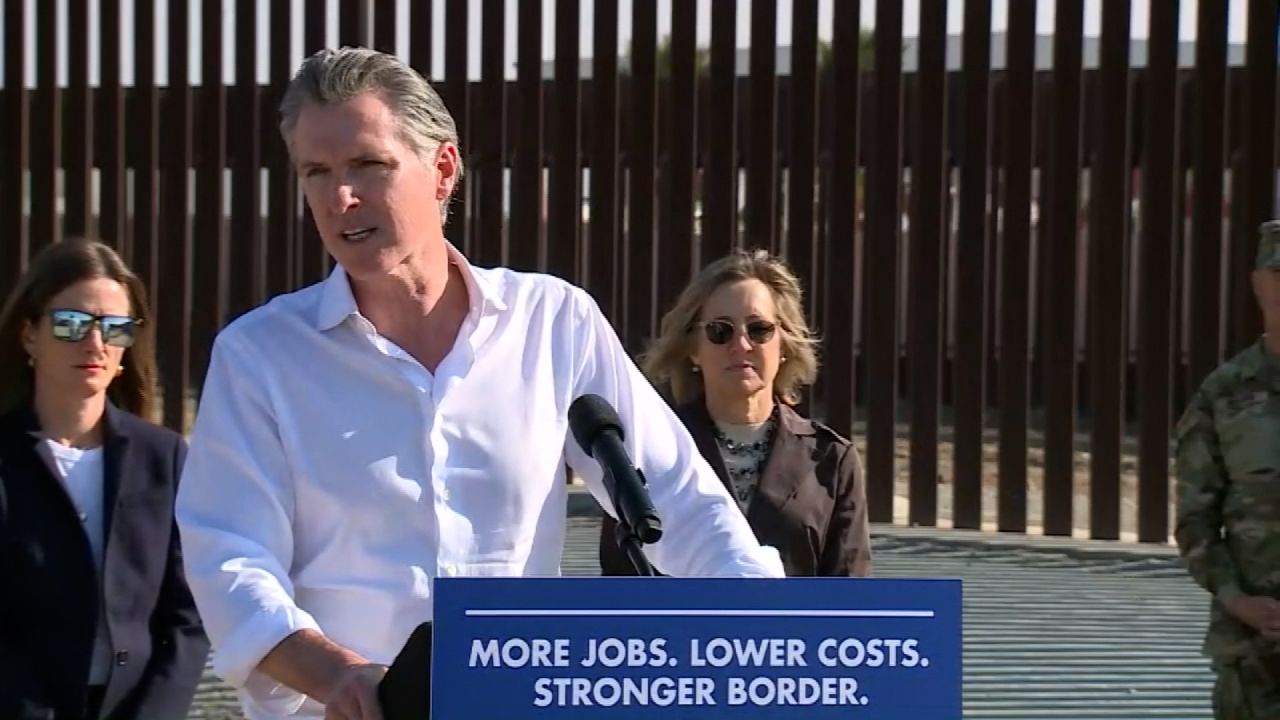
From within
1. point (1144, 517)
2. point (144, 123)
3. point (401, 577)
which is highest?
point (144, 123)

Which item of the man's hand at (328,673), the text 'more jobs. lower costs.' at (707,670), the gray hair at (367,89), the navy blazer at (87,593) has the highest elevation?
the gray hair at (367,89)

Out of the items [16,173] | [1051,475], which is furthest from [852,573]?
[16,173]

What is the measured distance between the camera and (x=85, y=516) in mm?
3330

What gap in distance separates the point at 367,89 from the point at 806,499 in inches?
80.4

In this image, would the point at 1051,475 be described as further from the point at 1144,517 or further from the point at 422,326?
the point at 422,326

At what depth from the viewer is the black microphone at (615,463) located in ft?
5.41

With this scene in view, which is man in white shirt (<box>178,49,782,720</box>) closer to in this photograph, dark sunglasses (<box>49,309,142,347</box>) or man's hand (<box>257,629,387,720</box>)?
man's hand (<box>257,629,387,720</box>)

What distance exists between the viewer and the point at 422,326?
2.10 m

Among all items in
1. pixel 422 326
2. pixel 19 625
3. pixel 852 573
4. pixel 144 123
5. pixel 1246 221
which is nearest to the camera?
A: pixel 422 326

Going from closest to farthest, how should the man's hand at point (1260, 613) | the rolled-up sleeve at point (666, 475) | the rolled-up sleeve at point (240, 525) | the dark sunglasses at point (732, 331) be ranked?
the rolled-up sleeve at point (240, 525) → the rolled-up sleeve at point (666, 475) → the man's hand at point (1260, 613) → the dark sunglasses at point (732, 331)

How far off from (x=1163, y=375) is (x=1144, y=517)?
621 millimetres

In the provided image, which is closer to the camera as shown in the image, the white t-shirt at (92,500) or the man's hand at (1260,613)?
the white t-shirt at (92,500)

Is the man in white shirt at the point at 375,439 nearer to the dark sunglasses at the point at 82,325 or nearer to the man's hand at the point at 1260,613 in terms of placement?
the dark sunglasses at the point at 82,325

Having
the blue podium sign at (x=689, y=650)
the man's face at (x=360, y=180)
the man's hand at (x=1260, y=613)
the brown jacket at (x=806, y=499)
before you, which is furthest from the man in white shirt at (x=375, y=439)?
the man's hand at (x=1260, y=613)
